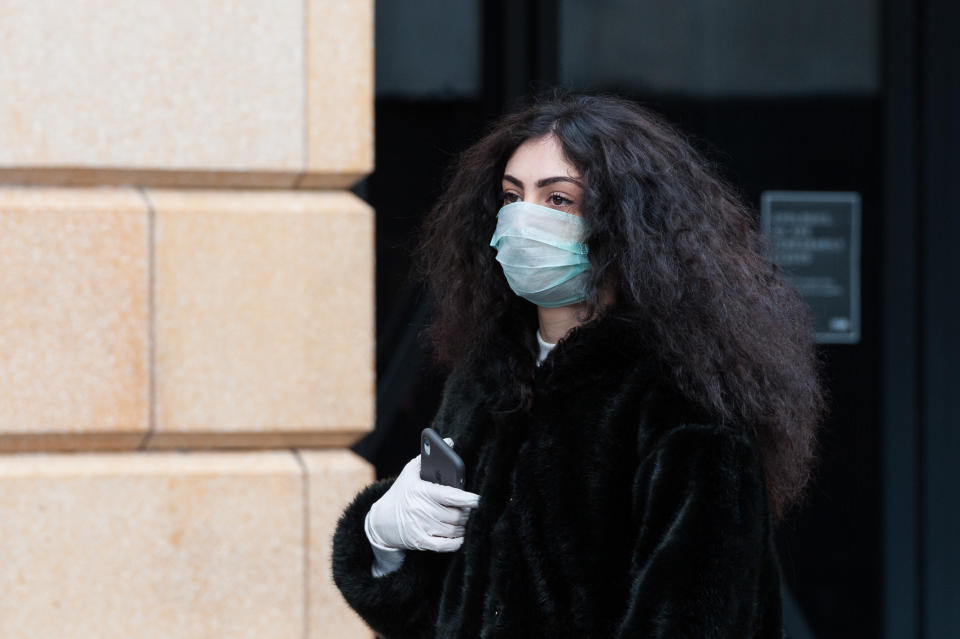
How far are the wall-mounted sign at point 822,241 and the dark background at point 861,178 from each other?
0.04 metres

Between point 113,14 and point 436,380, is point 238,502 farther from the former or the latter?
point 113,14

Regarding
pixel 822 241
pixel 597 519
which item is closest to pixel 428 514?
pixel 597 519

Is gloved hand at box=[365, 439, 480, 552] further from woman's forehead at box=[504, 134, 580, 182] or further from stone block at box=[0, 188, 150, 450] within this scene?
stone block at box=[0, 188, 150, 450]

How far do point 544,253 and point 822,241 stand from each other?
227cm

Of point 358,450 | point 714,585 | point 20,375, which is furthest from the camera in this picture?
point 358,450

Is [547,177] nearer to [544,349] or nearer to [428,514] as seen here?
[544,349]

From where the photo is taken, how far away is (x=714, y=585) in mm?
1965

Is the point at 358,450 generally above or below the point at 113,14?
below

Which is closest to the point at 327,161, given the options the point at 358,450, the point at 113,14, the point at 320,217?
the point at 320,217

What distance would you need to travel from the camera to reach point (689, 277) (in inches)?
89.4

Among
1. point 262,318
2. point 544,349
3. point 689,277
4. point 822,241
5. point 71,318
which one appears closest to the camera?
point 689,277

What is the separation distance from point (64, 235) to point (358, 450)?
1094 millimetres

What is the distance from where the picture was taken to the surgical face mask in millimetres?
2289

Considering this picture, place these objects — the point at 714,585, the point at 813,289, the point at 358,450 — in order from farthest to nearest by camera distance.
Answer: the point at 813,289 < the point at 358,450 < the point at 714,585
